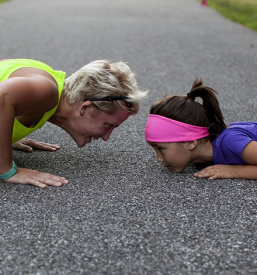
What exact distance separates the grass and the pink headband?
8.19m

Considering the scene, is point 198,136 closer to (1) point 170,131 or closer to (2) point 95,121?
(1) point 170,131

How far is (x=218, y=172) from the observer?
2600 mm

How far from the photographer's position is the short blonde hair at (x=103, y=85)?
2.60 metres

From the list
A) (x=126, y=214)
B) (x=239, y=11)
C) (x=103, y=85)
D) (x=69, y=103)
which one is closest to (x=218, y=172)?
(x=126, y=214)

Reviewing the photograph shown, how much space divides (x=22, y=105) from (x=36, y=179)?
448 millimetres

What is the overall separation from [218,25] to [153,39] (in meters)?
2.91

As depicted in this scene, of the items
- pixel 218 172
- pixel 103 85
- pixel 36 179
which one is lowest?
pixel 36 179

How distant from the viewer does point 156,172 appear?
273 centimetres

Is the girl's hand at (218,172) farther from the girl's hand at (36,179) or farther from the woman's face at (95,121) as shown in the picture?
the girl's hand at (36,179)

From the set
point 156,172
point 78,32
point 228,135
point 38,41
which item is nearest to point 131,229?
point 156,172

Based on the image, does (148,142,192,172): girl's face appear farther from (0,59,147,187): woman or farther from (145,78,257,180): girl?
(0,59,147,187): woman

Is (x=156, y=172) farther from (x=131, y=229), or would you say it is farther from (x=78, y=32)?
(x=78, y=32)

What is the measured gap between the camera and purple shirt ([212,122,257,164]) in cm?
253

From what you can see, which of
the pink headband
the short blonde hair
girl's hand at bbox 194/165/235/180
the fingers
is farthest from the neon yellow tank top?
girl's hand at bbox 194/165/235/180
